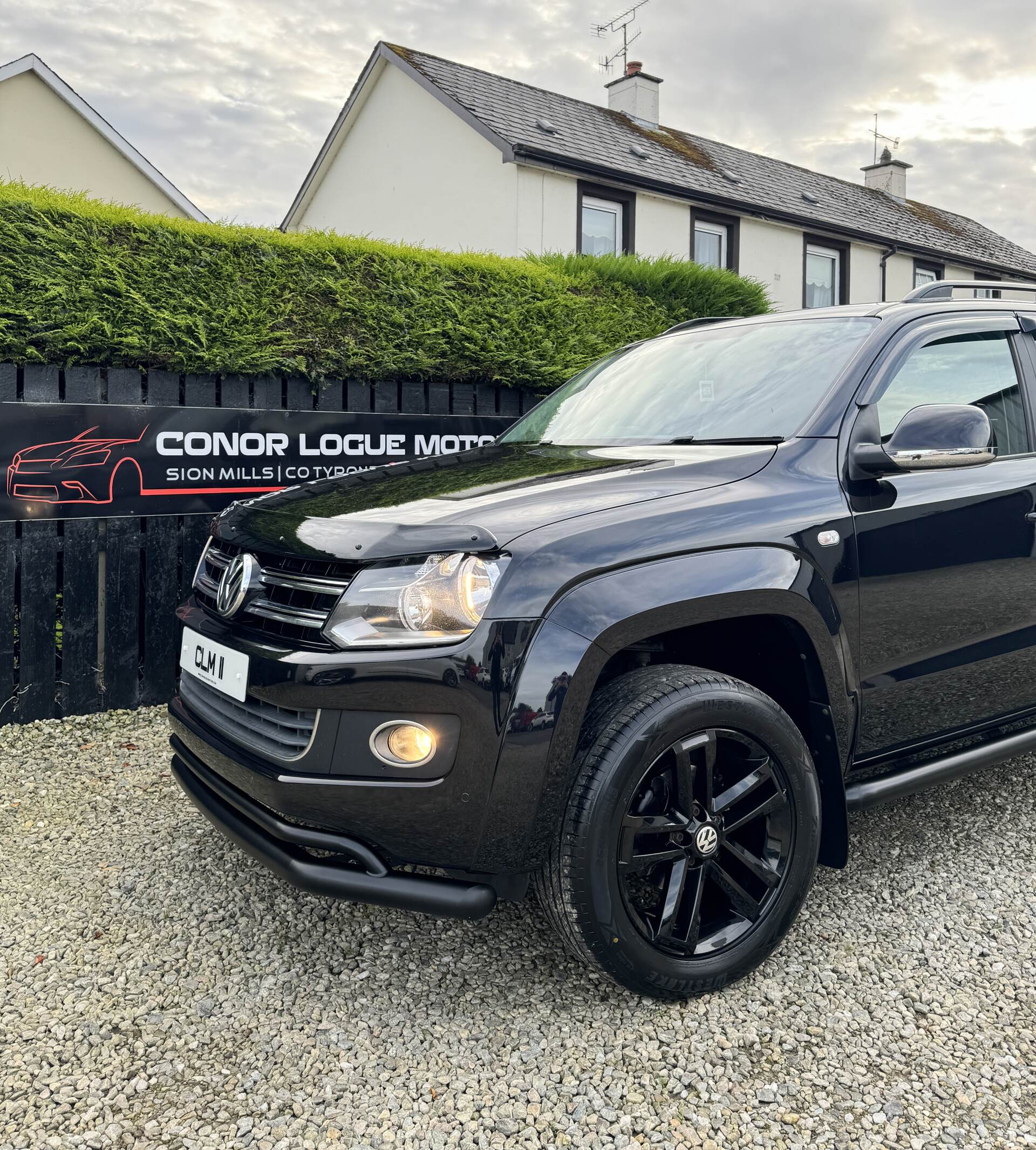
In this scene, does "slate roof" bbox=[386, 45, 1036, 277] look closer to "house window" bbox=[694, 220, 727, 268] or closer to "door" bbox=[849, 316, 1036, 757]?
"house window" bbox=[694, 220, 727, 268]

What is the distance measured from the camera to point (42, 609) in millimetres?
4582

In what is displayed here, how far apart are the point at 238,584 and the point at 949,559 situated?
2074mm

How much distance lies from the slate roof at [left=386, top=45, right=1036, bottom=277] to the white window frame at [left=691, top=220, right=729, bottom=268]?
431 millimetres

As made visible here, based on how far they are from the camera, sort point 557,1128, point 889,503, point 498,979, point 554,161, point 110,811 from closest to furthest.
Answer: point 557,1128 → point 498,979 → point 889,503 → point 110,811 → point 554,161

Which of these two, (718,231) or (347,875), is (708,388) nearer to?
(347,875)

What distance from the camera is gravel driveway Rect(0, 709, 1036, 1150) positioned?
6.68 feet

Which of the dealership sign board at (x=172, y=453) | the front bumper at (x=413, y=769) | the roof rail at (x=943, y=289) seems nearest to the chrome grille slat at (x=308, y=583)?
the front bumper at (x=413, y=769)

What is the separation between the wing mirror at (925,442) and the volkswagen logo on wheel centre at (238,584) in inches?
66.0

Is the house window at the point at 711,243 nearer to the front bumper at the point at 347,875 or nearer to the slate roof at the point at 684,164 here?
the slate roof at the point at 684,164

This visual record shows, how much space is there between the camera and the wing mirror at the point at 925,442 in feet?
8.71

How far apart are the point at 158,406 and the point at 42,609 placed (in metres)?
1.13

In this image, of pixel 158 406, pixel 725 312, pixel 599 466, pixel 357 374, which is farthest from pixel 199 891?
pixel 725 312

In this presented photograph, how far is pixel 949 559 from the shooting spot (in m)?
2.87

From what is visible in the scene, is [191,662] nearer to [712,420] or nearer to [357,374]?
[712,420]
